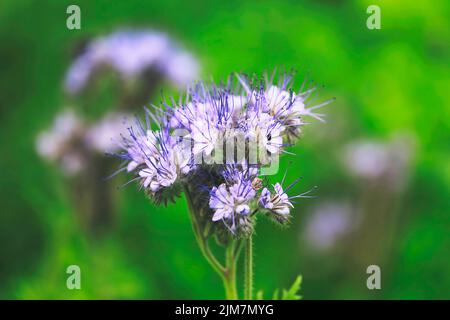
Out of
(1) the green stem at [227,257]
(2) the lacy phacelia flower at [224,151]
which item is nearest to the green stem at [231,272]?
(1) the green stem at [227,257]

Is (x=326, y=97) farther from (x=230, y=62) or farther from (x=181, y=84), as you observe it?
(x=181, y=84)

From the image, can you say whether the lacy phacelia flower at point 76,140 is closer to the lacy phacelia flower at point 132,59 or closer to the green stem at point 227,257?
the lacy phacelia flower at point 132,59

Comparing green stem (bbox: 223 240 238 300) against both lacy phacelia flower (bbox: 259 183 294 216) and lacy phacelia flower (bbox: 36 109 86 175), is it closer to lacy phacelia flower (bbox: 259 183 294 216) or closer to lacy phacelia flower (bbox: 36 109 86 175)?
lacy phacelia flower (bbox: 259 183 294 216)

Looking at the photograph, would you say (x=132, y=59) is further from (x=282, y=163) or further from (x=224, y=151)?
(x=224, y=151)

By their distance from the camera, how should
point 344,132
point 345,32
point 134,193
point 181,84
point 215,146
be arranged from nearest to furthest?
point 215,146
point 181,84
point 134,193
point 344,132
point 345,32

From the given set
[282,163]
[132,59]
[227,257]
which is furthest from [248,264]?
[282,163]

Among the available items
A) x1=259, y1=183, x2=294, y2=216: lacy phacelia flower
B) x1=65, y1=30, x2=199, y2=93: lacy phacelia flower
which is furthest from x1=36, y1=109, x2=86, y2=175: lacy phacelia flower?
x1=259, y1=183, x2=294, y2=216: lacy phacelia flower
